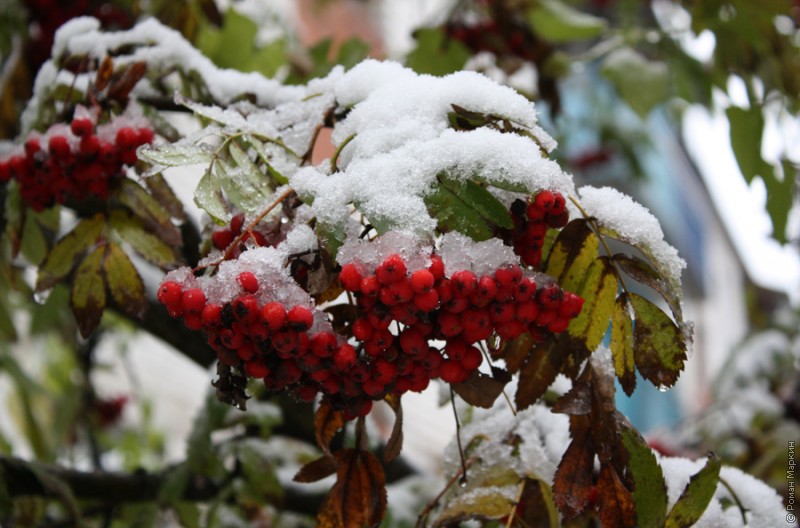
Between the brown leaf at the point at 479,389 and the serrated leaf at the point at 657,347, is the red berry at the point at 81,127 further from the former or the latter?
the serrated leaf at the point at 657,347

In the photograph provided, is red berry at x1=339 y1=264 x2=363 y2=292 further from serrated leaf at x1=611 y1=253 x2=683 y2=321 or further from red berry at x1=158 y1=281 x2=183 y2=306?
serrated leaf at x1=611 y1=253 x2=683 y2=321

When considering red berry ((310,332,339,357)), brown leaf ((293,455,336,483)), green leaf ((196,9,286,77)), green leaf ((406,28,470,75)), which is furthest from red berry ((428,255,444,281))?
green leaf ((406,28,470,75))

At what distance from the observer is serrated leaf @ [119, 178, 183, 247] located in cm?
92

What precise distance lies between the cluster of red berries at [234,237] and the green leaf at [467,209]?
0.17 metres

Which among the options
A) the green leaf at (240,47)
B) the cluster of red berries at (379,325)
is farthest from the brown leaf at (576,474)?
the green leaf at (240,47)

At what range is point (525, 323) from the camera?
27.9 inches

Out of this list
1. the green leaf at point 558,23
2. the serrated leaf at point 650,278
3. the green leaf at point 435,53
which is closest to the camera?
the serrated leaf at point 650,278

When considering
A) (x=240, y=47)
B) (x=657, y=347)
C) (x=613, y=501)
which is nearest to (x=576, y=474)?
(x=613, y=501)

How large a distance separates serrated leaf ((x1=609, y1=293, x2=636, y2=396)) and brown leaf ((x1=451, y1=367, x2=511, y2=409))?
0.41 feet

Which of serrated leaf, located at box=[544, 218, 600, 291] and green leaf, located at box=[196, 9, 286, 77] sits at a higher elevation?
serrated leaf, located at box=[544, 218, 600, 291]

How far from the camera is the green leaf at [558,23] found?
6.01 ft

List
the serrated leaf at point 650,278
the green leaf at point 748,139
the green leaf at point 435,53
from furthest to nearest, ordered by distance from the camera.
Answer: the green leaf at point 435,53 → the green leaf at point 748,139 → the serrated leaf at point 650,278

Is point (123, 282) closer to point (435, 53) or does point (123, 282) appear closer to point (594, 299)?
point (594, 299)

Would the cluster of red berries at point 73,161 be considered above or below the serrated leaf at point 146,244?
above
